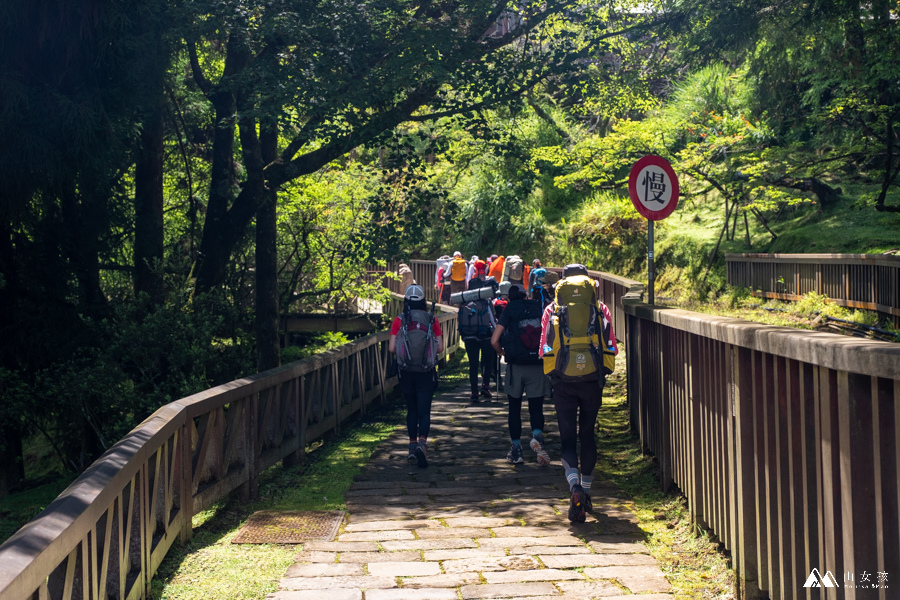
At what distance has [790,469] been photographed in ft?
12.3

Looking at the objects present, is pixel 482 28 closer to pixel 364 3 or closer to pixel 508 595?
pixel 364 3

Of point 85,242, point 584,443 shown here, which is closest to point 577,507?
point 584,443

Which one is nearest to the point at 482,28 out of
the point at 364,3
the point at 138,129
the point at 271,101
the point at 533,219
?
the point at 364,3

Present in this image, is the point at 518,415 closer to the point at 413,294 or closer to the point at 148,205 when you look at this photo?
the point at 413,294

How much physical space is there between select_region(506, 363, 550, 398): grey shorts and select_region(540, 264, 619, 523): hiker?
1.61m

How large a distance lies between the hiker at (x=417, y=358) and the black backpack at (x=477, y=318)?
10.5 ft

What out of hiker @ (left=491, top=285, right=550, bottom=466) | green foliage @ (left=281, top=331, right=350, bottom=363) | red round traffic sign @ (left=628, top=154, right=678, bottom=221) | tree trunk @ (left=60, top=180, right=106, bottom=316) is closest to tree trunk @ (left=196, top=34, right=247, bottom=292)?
tree trunk @ (left=60, top=180, right=106, bottom=316)

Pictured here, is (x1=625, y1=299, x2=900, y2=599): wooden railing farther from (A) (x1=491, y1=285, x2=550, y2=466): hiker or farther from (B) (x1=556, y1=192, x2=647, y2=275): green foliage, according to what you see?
(B) (x1=556, y1=192, x2=647, y2=275): green foliage

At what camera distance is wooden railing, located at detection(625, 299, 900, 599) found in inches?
111

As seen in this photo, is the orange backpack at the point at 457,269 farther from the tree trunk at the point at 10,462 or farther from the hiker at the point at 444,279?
the tree trunk at the point at 10,462

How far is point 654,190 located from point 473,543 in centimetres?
418

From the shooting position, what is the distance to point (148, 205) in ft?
46.6

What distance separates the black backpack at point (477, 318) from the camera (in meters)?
12.2

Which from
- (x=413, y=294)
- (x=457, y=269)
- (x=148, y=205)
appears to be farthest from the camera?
(x=457, y=269)
